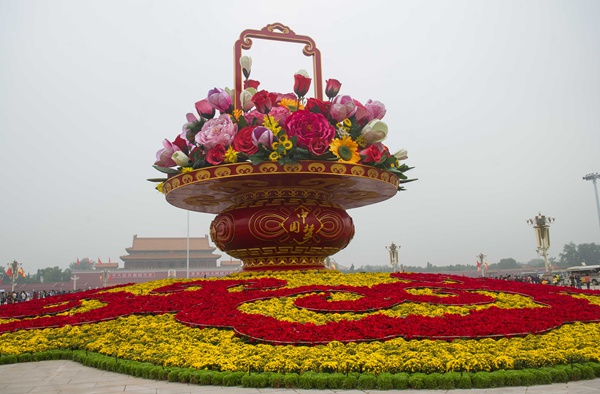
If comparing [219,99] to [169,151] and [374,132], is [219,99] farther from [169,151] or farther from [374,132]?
[374,132]

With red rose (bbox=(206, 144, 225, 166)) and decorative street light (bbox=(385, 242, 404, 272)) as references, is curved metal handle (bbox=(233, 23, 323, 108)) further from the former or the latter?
decorative street light (bbox=(385, 242, 404, 272))

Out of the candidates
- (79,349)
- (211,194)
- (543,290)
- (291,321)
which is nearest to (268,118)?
(211,194)

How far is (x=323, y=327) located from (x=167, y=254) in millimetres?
47335

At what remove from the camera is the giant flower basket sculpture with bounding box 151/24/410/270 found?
659cm

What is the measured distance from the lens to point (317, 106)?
7234 millimetres

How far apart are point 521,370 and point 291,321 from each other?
206 centimetres

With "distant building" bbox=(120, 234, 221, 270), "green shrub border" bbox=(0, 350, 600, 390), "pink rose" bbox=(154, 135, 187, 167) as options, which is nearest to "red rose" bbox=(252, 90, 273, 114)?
"pink rose" bbox=(154, 135, 187, 167)

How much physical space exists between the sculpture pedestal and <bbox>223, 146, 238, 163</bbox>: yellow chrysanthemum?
0.34 feet

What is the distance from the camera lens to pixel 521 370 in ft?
9.96

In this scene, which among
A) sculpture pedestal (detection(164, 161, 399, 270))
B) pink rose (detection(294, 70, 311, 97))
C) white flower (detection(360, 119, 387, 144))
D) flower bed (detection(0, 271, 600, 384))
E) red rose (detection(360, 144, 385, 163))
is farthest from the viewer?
pink rose (detection(294, 70, 311, 97))

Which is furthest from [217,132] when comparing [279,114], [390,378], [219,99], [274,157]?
[390,378]

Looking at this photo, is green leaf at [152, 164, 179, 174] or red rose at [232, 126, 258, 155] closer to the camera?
red rose at [232, 126, 258, 155]

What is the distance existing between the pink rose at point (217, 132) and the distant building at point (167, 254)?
42.0 meters

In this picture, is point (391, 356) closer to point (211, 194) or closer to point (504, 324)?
point (504, 324)
